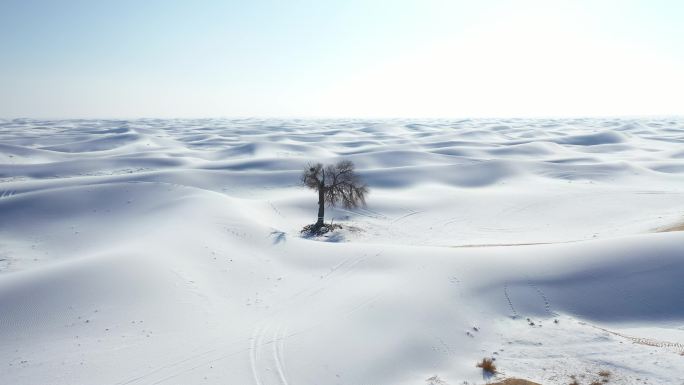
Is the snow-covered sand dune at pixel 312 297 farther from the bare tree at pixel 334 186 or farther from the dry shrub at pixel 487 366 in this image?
the bare tree at pixel 334 186

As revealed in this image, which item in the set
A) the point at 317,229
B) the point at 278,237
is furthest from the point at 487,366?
the point at 317,229

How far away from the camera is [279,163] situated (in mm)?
60844

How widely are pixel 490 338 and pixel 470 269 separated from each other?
4.63 meters

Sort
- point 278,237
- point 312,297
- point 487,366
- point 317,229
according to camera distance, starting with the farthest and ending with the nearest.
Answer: point 317,229, point 278,237, point 312,297, point 487,366

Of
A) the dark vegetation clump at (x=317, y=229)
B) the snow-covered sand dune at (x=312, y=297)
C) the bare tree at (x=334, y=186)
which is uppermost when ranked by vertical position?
the bare tree at (x=334, y=186)

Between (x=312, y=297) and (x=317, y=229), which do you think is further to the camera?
(x=317, y=229)

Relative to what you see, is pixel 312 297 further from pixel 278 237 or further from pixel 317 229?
pixel 317 229

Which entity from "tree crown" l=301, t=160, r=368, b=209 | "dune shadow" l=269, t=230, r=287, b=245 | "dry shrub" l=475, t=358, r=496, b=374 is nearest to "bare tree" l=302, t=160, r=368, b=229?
"tree crown" l=301, t=160, r=368, b=209

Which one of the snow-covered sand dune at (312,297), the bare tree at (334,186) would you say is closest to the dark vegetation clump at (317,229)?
the bare tree at (334,186)

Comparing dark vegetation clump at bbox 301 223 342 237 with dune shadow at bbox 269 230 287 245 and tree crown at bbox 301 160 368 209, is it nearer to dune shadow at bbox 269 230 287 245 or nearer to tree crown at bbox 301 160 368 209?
tree crown at bbox 301 160 368 209

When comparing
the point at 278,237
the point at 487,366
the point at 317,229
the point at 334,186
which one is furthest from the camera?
the point at 334,186

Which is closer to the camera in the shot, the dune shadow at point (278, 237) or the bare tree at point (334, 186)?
the dune shadow at point (278, 237)

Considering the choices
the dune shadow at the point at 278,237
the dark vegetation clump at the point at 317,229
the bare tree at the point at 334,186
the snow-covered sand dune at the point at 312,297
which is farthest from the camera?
the bare tree at the point at 334,186

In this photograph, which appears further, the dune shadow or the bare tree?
the bare tree
